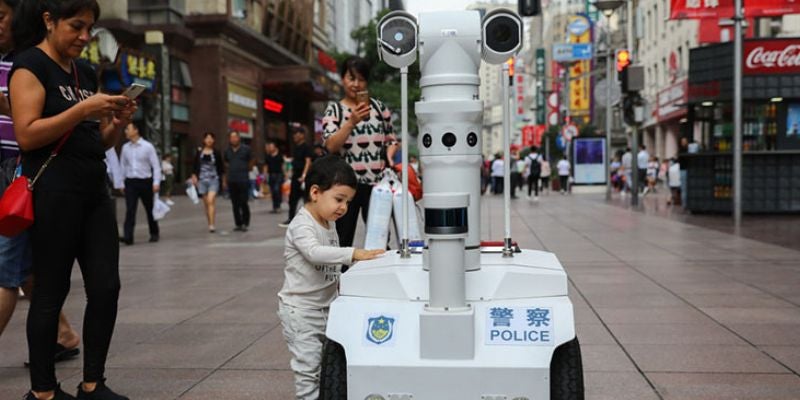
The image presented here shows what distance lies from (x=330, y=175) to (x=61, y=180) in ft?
3.58

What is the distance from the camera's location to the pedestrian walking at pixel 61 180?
302 cm

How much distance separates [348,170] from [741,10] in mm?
11661

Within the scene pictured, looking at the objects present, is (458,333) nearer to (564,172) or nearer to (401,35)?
(401,35)

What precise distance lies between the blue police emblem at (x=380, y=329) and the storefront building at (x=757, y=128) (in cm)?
1380

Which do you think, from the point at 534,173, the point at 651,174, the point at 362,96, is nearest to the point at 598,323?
the point at 362,96

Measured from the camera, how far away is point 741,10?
12680 mm

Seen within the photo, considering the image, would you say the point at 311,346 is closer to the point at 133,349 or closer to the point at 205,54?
the point at 133,349

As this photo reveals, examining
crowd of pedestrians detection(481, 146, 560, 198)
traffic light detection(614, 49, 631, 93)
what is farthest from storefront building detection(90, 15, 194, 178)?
traffic light detection(614, 49, 631, 93)

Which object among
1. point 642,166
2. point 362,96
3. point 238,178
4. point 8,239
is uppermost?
point 362,96

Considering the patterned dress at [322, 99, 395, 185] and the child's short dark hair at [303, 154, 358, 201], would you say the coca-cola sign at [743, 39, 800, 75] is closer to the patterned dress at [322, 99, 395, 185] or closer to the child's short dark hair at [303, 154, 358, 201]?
the patterned dress at [322, 99, 395, 185]

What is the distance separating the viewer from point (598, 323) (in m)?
4.93

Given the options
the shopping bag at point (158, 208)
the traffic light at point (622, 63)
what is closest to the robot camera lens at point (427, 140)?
the shopping bag at point (158, 208)

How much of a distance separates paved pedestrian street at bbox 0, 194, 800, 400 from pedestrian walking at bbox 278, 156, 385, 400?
53cm

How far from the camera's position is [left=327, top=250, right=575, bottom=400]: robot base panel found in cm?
249
